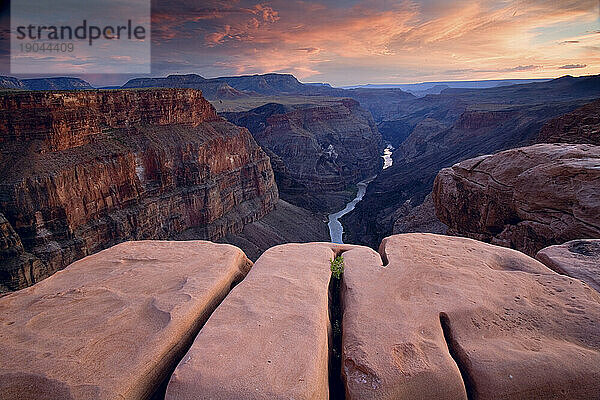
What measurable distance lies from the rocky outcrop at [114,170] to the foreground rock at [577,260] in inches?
1017

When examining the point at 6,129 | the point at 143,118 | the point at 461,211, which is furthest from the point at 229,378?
the point at 143,118

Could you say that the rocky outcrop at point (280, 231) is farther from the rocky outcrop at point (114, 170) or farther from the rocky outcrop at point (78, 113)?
the rocky outcrop at point (78, 113)

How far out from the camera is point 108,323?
444 centimetres

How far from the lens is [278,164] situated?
62.4 meters

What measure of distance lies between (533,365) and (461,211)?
32.0ft

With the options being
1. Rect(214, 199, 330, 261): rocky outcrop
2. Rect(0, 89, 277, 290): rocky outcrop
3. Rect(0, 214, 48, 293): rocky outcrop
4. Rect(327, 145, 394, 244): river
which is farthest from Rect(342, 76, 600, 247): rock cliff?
Rect(0, 214, 48, 293): rocky outcrop

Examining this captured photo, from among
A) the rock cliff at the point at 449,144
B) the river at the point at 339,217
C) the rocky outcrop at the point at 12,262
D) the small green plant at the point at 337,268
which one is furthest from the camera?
the rock cliff at the point at 449,144

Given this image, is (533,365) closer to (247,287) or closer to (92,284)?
(247,287)

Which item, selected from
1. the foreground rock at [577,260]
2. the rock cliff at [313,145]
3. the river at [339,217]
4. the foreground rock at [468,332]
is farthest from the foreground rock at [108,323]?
the rock cliff at [313,145]

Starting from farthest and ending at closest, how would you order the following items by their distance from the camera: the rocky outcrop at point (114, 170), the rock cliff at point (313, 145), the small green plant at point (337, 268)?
the rock cliff at point (313, 145)
the rocky outcrop at point (114, 170)
the small green plant at point (337, 268)

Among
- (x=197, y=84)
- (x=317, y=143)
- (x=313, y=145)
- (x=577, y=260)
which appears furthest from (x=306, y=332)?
(x=197, y=84)

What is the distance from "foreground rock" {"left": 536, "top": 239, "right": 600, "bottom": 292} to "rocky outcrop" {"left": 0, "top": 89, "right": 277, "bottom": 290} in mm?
25825

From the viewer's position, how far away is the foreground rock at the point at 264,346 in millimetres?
3492

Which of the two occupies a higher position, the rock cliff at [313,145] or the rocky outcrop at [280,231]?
the rock cliff at [313,145]
